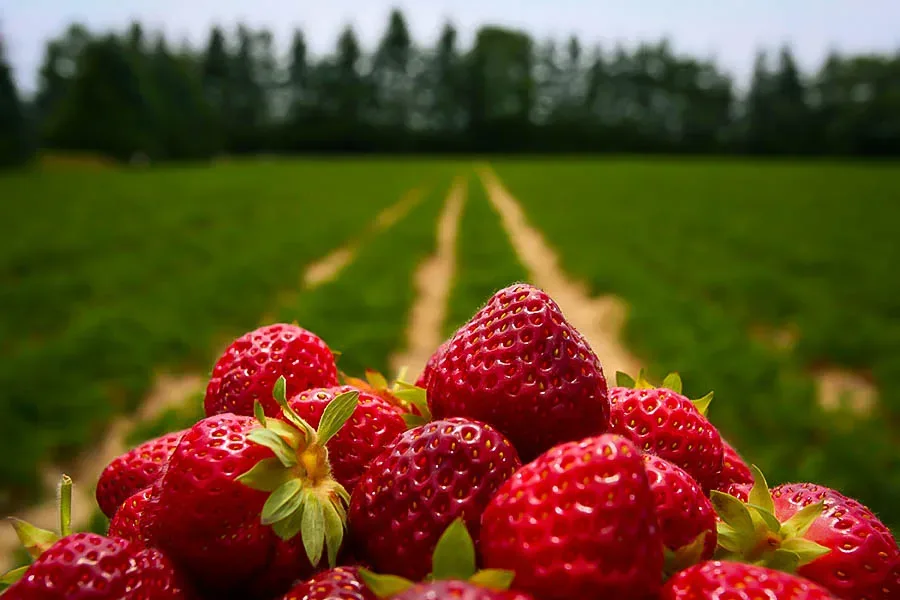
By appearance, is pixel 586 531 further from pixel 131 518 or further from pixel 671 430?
pixel 131 518

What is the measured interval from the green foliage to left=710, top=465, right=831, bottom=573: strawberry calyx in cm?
285

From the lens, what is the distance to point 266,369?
3.68ft

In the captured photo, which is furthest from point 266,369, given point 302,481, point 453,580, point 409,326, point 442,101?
point 442,101

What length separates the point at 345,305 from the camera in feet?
22.6

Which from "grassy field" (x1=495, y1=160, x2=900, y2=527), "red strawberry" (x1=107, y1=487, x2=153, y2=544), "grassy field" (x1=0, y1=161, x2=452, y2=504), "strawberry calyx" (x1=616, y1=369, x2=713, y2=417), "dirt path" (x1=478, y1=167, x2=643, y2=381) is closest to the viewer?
"red strawberry" (x1=107, y1=487, x2=153, y2=544)

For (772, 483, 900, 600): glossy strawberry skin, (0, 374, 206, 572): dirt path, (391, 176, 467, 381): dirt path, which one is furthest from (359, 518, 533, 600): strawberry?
(0, 374, 206, 572): dirt path

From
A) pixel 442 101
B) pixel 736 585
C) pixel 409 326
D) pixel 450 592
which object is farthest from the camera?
pixel 442 101

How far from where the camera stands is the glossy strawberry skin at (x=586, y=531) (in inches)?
27.3

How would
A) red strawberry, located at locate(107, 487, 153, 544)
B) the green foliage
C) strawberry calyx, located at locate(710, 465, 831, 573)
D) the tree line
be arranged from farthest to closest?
1. the tree line
2. the green foliage
3. red strawberry, located at locate(107, 487, 153, 544)
4. strawberry calyx, located at locate(710, 465, 831, 573)

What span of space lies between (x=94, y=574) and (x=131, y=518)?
0.21 m

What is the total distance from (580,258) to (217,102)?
7024 cm

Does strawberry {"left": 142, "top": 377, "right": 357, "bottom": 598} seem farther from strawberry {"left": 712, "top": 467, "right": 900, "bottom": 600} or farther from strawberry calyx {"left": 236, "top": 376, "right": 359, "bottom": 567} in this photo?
strawberry {"left": 712, "top": 467, "right": 900, "bottom": 600}

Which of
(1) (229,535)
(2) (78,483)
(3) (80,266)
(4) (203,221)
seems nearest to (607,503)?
(1) (229,535)

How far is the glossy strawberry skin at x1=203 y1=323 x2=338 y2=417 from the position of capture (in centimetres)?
112
